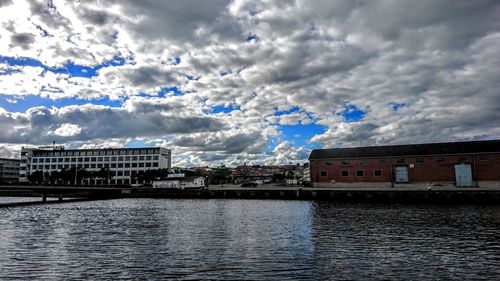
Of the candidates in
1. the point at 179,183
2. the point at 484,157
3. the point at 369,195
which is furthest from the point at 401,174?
the point at 179,183

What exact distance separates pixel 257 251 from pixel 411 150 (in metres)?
71.2

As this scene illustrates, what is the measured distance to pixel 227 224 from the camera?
3619 centimetres

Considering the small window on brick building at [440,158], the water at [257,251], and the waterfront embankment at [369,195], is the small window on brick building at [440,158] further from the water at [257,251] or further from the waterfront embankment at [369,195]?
the water at [257,251]

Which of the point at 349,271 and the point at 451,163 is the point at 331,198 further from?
the point at 349,271

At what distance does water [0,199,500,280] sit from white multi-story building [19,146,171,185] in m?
157

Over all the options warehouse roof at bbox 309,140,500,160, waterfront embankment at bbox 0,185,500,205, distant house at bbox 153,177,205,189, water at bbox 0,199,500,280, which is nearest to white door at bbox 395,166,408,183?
waterfront embankment at bbox 0,185,500,205

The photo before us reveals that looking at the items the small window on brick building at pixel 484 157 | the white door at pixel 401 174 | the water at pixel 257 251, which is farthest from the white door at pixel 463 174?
the water at pixel 257 251

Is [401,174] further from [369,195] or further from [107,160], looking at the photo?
[107,160]

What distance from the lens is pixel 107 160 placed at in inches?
7574

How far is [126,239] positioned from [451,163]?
74.3m

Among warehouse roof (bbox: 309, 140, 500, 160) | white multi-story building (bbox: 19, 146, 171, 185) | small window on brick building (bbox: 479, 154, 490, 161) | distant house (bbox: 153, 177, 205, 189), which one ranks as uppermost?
white multi-story building (bbox: 19, 146, 171, 185)

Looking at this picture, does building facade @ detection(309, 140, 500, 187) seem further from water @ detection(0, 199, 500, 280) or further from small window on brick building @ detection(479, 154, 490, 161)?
water @ detection(0, 199, 500, 280)

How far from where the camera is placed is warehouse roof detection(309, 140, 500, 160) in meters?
76.4

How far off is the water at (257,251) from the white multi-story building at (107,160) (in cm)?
15705
